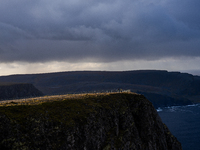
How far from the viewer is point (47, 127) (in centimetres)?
3419

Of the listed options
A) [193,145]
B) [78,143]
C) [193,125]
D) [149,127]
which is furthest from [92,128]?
[193,125]

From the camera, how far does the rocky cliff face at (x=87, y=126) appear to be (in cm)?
3170

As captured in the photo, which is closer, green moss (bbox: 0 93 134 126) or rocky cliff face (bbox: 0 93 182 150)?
rocky cliff face (bbox: 0 93 182 150)

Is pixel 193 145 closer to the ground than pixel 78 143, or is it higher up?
closer to the ground

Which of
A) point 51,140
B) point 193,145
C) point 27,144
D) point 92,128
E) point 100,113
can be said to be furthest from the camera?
point 193,145

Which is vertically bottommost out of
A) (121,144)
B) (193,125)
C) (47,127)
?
(193,125)

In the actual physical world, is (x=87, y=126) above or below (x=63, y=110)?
below

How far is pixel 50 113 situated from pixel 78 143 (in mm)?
7968

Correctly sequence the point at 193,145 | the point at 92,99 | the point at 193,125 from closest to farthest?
1. the point at 92,99
2. the point at 193,145
3. the point at 193,125

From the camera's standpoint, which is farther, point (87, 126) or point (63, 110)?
point (63, 110)

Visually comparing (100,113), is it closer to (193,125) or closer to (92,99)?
(92,99)

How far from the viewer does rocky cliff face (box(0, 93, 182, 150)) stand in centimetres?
3170

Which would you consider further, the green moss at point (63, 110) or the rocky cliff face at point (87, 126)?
the green moss at point (63, 110)

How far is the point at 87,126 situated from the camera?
39250 millimetres
